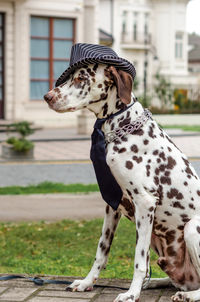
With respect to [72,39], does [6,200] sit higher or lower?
lower

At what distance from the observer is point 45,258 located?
21.0ft

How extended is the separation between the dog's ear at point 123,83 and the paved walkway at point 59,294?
124cm

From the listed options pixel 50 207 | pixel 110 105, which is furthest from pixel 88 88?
pixel 50 207

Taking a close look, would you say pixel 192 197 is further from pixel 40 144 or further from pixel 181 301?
pixel 40 144

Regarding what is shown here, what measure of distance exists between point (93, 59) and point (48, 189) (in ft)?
23.1

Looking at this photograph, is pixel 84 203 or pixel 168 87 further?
pixel 168 87

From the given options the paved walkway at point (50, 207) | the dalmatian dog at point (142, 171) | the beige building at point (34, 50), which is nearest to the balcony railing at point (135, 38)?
the beige building at point (34, 50)

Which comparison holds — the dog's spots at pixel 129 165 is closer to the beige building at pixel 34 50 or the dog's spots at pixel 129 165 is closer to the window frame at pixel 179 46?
the beige building at pixel 34 50

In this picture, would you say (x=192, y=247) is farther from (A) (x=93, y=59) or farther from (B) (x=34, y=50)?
(B) (x=34, y=50)

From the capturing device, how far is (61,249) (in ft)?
22.5

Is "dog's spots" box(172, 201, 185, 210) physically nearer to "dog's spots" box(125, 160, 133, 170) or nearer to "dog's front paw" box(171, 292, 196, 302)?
"dog's spots" box(125, 160, 133, 170)

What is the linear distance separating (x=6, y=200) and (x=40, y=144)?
402 inches

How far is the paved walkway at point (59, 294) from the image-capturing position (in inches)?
165

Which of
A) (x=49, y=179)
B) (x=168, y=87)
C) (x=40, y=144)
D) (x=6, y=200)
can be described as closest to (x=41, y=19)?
(x=40, y=144)
